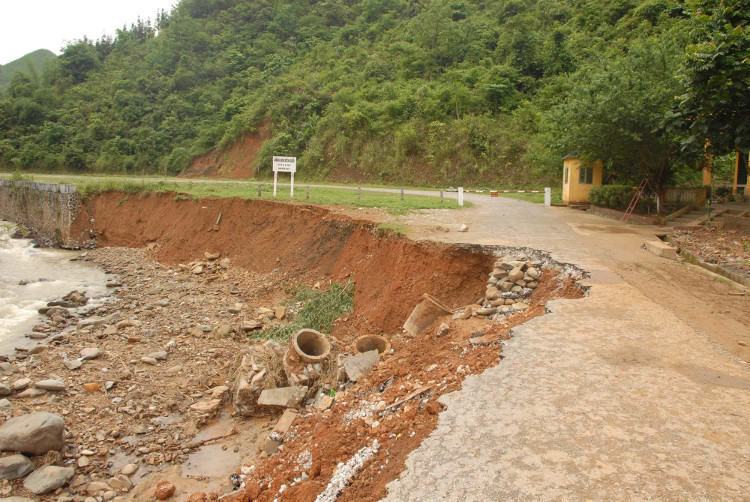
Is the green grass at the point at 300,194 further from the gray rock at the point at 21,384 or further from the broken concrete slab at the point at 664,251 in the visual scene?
the gray rock at the point at 21,384

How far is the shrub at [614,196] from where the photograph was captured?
57.4ft

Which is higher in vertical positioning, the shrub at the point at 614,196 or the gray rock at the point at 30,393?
the shrub at the point at 614,196

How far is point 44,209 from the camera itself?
24.4m

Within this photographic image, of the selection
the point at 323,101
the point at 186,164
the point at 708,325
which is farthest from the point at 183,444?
the point at 186,164

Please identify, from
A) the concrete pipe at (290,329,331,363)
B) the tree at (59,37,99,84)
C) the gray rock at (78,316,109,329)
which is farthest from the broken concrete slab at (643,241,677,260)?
the tree at (59,37,99,84)

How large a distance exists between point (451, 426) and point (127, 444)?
502cm

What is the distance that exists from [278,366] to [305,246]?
7.27 meters

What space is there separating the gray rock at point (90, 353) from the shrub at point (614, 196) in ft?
55.4

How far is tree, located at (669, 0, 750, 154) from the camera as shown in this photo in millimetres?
9602

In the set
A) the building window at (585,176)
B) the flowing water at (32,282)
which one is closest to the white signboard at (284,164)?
the flowing water at (32,282)

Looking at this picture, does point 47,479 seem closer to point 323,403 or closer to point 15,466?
point 15,466

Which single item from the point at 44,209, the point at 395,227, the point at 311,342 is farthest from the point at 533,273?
the point at 44,209

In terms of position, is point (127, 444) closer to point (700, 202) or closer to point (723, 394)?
point (723, 394)

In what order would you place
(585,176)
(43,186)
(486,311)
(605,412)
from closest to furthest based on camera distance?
(605,412) → (486,311) → (585,176) → (43,186)
